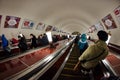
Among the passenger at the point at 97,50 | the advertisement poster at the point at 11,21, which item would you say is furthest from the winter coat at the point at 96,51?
the advertisement poster at the point at 11,21

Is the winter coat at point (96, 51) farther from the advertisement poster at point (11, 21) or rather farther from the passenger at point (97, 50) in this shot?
the advertisement poster at point (11, 21)

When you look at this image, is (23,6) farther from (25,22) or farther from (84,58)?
(84,58)

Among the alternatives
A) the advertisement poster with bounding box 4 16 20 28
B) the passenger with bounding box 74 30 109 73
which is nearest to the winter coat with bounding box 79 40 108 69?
the passenger with bounding box 74 30 109 73

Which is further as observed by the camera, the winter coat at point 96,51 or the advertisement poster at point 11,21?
the advertisement poster at point 11,21

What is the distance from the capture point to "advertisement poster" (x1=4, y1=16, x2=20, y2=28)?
33.1 feet

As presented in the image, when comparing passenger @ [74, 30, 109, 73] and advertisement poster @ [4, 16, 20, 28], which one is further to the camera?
advertisement poster @ [4, 16, 20, 28]

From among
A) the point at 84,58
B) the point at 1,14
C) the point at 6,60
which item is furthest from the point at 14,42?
the point at 84,58

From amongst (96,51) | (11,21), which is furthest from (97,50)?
(11,21)

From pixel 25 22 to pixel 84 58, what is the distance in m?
9.23

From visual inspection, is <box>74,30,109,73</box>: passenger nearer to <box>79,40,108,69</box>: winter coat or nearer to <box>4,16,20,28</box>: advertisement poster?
<box>79,40,108,69</box>: winter coat

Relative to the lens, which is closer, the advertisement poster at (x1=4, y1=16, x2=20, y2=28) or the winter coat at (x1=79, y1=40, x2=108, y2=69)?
the winter coat at (x1=79, y1=40, x2=108, y2=69)

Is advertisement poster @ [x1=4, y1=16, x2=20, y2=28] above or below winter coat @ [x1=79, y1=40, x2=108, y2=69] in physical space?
above

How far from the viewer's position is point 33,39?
10820 millimetres

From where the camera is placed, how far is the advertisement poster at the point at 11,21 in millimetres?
10091
